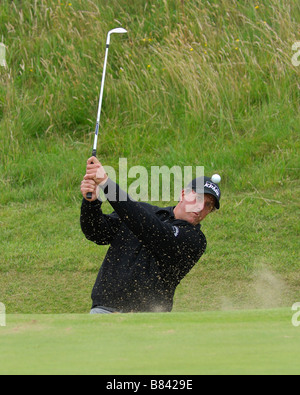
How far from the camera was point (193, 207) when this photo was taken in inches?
143

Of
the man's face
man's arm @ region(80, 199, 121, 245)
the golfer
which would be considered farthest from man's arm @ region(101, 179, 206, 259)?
man's arm @ region(80, 199, 121, 245)

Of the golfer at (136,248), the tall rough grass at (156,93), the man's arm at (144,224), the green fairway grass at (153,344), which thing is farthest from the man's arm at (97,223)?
the tall rough grass at (156,93)

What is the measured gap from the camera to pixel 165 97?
24.1ft

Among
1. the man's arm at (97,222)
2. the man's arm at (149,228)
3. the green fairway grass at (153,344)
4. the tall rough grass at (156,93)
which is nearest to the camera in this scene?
the green fairway grass at (153,344)

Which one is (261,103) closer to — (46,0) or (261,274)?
(261,274)

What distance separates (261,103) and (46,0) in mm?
3210

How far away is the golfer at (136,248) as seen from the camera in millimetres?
3232

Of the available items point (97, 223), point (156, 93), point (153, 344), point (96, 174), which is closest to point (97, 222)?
point (97, 223)

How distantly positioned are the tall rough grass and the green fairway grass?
4.09 meters

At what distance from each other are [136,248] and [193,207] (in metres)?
0.40

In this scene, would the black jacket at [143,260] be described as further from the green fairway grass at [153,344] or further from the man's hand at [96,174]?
the green fairway grass at [153,344]

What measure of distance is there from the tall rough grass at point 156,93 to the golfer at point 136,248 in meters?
3.03

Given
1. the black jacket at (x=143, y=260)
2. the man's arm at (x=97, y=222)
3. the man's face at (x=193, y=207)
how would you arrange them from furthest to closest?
the man's face at (x=193, y=207)
the man's arm at (x=97, y=222)
the black jacket at (x=143, y=260)

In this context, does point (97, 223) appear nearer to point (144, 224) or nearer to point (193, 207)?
point (144, 224)
